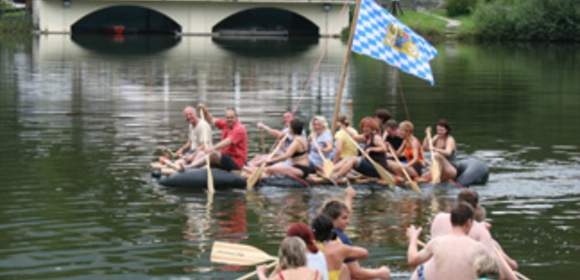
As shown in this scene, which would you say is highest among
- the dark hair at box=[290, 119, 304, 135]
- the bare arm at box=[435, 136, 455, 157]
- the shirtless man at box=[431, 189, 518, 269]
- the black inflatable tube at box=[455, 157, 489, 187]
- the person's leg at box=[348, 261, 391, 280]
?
the dark hair at box=[290, 119, 304, 135]

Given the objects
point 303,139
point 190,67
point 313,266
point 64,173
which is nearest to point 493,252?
point 313,266

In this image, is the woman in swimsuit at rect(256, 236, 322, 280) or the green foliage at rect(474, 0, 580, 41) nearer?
the woman in swimsuit at rect(256, 236, 322, 280)

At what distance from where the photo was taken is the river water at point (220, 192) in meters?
15.7

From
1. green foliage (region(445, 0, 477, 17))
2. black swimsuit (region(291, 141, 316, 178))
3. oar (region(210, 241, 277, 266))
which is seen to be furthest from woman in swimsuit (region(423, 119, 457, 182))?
green foliage (region(445, 0, 477, 17))

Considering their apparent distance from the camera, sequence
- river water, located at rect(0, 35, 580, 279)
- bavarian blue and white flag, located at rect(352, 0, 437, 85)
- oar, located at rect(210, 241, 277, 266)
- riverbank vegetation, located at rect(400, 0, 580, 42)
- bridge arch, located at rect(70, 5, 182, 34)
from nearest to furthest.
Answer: oar, located at rect(210, 241, 277, 266) < river water, located at rect(0, 35, 580, 279) < bavarian blue and white flag, located at rect(352, 0, 437, 85) < riverbank vegetation, located at rect(400, 0, 580, 42) < bridge arch, located at rect(70, 5, 182, 34)

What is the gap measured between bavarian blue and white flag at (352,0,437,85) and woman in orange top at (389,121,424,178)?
1.48 meters

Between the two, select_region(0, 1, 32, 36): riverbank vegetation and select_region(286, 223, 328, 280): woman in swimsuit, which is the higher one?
select_region(0, 1, 32, 36): riverbank vegetation

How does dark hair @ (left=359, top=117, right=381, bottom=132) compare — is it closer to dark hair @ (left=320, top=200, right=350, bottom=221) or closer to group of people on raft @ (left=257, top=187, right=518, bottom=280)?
group of people on raft @ (left=257, top=187, right=518, bottom=280)

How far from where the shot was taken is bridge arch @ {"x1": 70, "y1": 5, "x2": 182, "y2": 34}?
97312mm

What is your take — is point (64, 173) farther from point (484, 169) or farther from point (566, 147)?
point (566, 147)

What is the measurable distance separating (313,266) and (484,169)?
37.6ft

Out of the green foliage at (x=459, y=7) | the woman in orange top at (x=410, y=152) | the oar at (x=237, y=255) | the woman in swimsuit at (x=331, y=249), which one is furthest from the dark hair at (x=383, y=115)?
the green foliage at (x=459, y=7)

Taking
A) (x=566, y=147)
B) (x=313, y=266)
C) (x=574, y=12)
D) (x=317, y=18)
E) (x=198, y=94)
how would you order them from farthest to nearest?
(x=317, y=18) < (x=574, y=12) < (x=198, y=94) < (x=566, y=147) < (x=313, y=266)

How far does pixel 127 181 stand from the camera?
21328mm
